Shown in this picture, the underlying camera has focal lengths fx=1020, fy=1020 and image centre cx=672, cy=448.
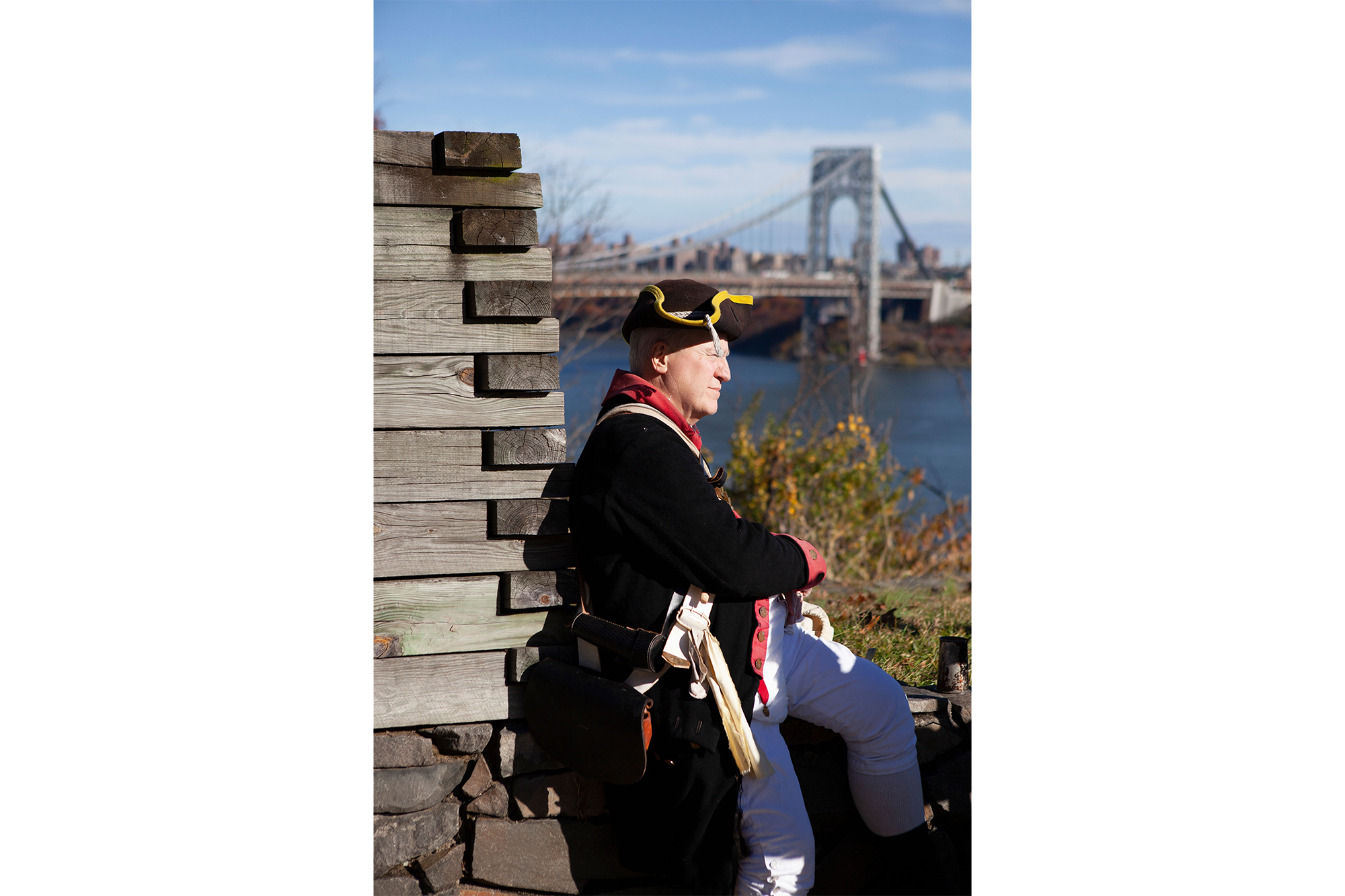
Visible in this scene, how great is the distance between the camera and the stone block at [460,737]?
222 centimetres

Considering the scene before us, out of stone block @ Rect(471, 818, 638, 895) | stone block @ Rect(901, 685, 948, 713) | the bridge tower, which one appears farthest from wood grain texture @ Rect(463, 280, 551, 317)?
the bridge tower

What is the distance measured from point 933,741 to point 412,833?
4.16 feet

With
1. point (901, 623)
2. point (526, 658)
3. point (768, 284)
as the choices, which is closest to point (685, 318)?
point (526, 658)

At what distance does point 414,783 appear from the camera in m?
2.17

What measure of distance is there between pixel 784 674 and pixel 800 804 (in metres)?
0.28

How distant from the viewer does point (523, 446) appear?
2.21 m

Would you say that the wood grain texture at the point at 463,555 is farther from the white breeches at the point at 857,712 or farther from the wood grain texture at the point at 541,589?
the white breeches at the point at 857,712

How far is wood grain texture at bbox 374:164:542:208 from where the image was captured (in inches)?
83.4

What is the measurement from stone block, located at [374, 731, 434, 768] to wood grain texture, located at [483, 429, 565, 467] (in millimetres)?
612

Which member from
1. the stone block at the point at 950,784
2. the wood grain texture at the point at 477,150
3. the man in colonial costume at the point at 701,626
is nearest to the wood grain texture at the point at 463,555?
the man in colonial costume at the point at 701,626

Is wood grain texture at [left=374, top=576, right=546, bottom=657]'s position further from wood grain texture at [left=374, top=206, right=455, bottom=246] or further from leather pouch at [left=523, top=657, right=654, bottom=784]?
wood grain texture at [left=374, top=206, right=455, bottom=246]

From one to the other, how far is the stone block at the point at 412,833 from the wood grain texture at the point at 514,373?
0.92 metres

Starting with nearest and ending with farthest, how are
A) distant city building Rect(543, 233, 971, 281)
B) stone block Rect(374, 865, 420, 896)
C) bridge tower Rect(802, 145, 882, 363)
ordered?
stone block Rect(374, 865, 420, 896) → bridge tower Rect(802, 145, 882, 363) → distant city building Rect(543, 233, 971, 281)

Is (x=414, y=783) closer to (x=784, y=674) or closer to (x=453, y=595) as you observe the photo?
(x=453, y=595)
